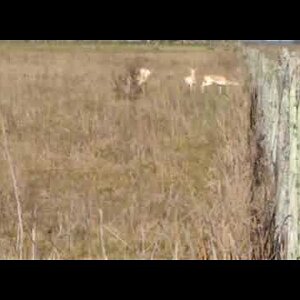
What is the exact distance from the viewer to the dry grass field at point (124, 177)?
502 cm

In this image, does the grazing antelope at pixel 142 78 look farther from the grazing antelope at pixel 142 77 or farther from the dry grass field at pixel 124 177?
the dry grass field at pixel 124 177

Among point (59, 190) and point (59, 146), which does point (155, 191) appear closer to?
point (59, 190)

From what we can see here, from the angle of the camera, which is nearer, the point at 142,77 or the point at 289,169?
the point at 289,169

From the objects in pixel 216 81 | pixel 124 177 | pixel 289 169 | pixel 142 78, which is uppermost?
pixel 142 78

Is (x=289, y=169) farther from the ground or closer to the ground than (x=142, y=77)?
closer to the ground

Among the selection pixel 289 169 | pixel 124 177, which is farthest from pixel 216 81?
pixel 289 169

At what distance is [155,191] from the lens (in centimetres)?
720

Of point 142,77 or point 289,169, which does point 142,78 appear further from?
point 289,169

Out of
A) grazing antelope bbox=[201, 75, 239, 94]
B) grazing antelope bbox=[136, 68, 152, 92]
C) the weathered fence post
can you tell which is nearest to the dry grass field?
the weathered fence post

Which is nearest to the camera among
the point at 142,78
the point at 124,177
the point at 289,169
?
the point at 289,169

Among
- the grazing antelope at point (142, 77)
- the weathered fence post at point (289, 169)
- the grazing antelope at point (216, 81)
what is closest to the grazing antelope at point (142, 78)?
the grazing antelope at point (142, 77)

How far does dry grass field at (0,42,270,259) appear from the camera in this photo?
5.02m

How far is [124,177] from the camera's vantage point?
27.3 feet

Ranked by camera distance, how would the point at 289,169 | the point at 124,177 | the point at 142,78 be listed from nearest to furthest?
the point at 289,169 → the point at 124,177 → the point at 142,78
